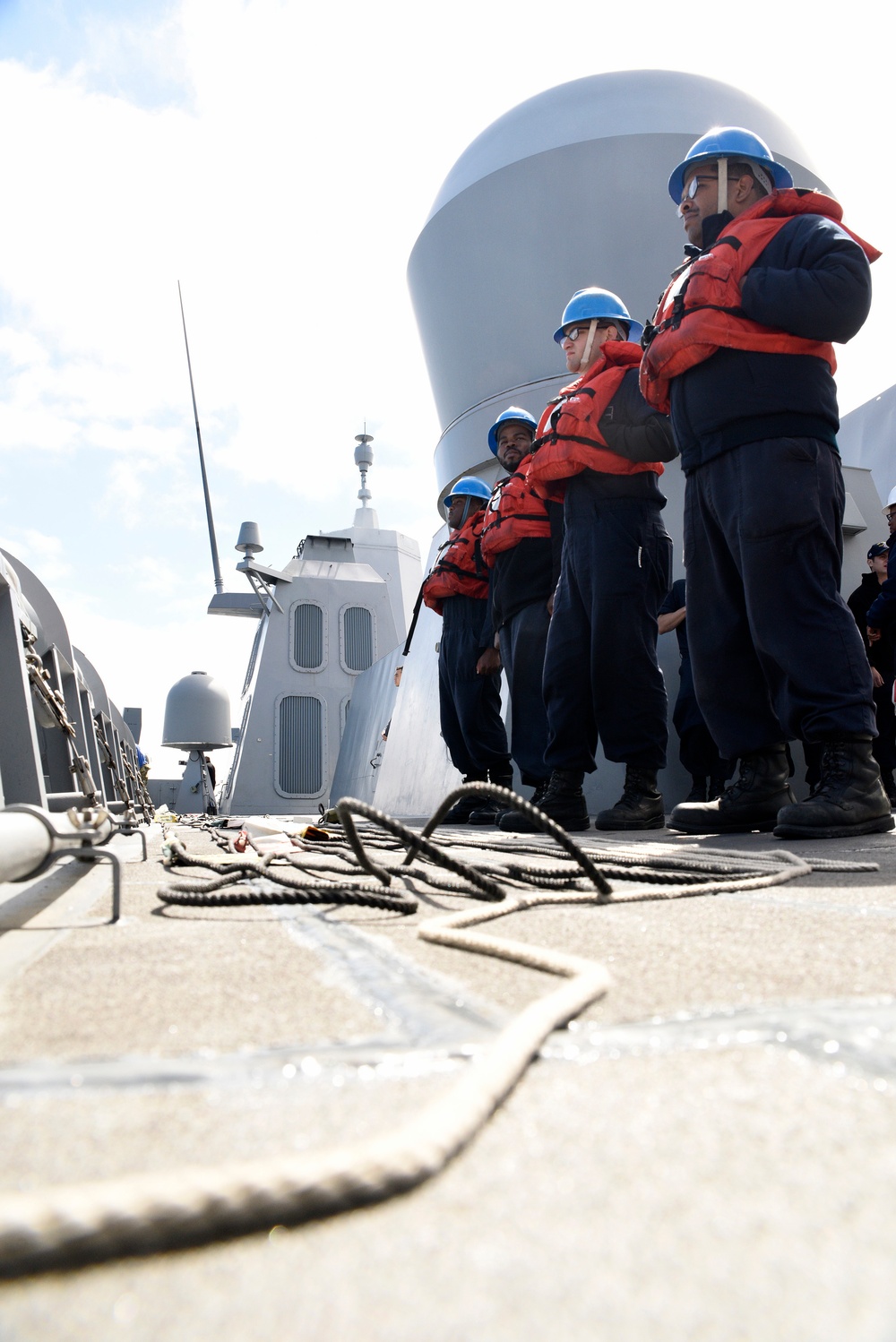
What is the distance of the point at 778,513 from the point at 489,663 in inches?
83.3

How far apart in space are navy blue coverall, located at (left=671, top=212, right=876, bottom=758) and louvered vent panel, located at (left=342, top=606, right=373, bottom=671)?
10539 mm

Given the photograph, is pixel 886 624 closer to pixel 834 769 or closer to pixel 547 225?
pixel 834 769

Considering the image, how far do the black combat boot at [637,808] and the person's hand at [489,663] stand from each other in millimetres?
1346

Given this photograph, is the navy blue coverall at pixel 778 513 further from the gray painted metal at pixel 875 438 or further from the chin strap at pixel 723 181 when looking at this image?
the gray painted metal at pixel 875 438

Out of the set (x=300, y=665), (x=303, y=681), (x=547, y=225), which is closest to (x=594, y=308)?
(x=547, y=225)

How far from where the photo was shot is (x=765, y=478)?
6.40 ft

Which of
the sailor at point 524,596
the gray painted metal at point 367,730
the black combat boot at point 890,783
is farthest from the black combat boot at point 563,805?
the gray painted metal at point 367,730

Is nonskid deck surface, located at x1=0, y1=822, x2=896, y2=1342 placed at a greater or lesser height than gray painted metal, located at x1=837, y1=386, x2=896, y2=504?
lesser

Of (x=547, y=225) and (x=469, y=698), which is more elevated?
(x=547, y=225)

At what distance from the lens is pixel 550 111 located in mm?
5852

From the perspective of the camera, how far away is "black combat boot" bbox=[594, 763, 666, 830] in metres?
2.56

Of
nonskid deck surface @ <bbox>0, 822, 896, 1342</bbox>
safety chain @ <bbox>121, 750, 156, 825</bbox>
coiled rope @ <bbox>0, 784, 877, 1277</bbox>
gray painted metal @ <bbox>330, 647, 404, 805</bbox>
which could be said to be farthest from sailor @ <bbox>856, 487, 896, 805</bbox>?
safety chain @ <bbox>121, 750, 156, 825</bbox>

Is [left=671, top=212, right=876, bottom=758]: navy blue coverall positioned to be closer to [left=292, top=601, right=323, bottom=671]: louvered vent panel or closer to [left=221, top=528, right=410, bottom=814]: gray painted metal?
[left=221, top=528, right=410, bottom=814]: gray painted metal

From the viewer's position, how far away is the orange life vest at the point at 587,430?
8.89 feet
